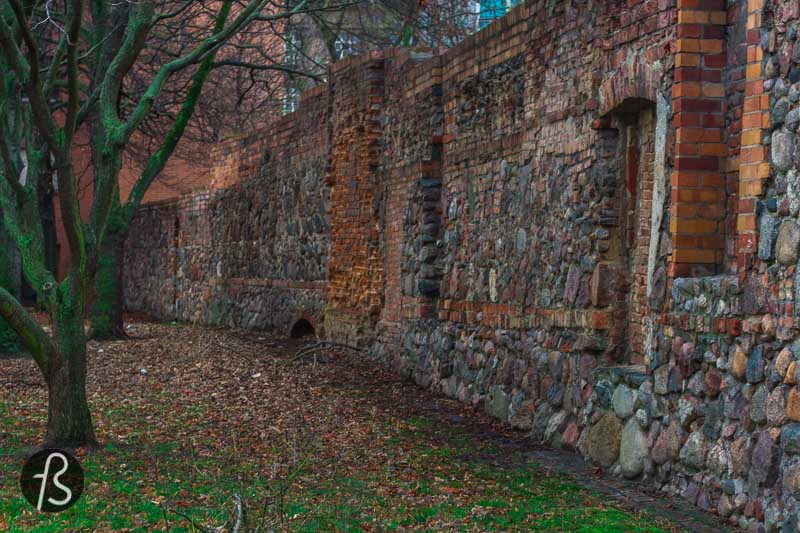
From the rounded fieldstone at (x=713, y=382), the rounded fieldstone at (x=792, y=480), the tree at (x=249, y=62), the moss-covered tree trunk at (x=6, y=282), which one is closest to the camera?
the rounded fieldstone at (x=792, y=480)

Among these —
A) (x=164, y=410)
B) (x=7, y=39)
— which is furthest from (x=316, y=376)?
(x=7, y=39)

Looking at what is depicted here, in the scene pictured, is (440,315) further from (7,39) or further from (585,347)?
(7,39)

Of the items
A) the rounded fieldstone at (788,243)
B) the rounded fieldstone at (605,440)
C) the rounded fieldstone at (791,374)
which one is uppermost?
the rounded fieldstone at (788,243)

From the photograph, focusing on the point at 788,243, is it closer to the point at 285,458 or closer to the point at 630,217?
the point at 630,217

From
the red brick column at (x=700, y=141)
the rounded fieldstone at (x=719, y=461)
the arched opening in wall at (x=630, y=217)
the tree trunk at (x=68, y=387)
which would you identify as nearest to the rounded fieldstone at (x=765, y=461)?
the rounded fieldstone at (x=719, y=461)

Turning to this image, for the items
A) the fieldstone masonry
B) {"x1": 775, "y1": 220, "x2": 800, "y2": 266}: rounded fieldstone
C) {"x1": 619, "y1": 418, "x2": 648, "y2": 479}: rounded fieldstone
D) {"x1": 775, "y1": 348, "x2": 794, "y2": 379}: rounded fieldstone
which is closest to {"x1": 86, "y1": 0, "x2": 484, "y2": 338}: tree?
the fieldstone masonry

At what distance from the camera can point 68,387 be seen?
8750mm

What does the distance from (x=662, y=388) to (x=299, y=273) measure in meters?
11.8

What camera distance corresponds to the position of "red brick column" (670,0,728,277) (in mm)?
7578

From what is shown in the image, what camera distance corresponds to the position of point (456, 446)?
934 cm

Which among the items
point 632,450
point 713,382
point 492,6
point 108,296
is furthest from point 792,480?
point 492,6

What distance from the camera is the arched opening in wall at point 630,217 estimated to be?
28.7 ft

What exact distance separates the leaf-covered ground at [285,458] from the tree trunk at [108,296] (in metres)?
3.54

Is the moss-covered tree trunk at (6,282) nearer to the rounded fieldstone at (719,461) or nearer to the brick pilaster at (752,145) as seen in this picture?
the rounded fieldstone at (719,461)
